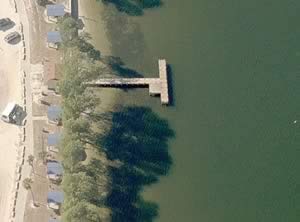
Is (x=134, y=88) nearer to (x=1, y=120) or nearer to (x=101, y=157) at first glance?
(x=101, y=157)

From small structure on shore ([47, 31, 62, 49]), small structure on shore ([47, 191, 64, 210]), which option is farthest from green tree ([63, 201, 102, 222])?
small structure on shore ([47, 31, 62, 49])

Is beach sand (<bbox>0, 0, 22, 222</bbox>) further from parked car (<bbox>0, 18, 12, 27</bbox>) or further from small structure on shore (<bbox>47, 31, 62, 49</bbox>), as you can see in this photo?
small structure on shore (<bbox>47, 31, 62, 49</bbox>)

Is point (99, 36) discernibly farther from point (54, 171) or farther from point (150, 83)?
point (54, 171)

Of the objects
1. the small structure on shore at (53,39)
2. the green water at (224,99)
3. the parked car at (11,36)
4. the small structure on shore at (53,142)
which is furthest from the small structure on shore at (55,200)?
the parked car at (11,36)

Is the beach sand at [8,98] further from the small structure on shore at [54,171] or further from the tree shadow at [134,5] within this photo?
the tree shadow at [134,5]

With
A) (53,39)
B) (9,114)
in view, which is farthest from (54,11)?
(9,114)
